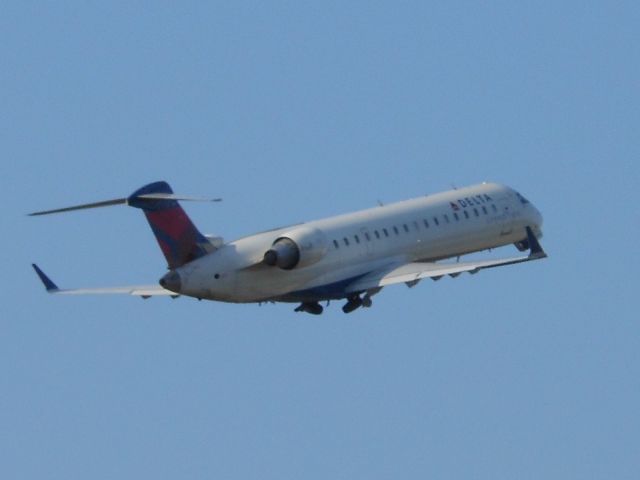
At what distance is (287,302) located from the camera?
83.9 meters

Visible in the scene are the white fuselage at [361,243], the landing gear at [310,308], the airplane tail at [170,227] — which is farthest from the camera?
the landing gear at [310,308]

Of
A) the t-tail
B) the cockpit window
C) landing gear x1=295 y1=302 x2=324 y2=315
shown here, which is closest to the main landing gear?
landing gear x1=295 y1=302 x2=324 y2=315

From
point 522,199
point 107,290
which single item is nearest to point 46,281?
point 107,290

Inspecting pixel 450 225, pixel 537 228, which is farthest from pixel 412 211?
pixel 537 228

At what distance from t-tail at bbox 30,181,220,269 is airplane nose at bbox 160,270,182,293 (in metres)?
0.55

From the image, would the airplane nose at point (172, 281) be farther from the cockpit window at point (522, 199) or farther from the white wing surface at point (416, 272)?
the cockpit window at point (522, 199)

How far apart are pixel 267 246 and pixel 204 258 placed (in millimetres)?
2176

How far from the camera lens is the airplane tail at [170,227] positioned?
3167 inches

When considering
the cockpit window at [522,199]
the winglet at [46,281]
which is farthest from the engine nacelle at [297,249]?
the cockpit window at [522,199]

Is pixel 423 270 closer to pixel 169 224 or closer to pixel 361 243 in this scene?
pixel 361 243

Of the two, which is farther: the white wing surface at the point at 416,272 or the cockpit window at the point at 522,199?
the cockpit window at the point at 522,199

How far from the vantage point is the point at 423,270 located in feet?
276

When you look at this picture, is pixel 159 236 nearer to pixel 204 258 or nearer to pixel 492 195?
pixel 204 258

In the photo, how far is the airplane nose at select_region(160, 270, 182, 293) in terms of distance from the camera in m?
80.1
